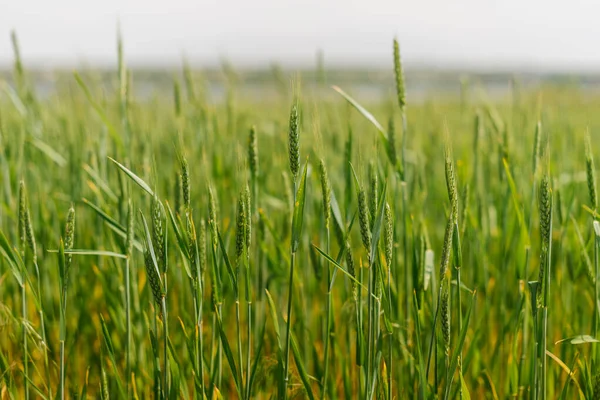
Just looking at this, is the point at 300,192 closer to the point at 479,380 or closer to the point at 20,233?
the point at 20,233

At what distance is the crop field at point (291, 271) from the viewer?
0.85 m

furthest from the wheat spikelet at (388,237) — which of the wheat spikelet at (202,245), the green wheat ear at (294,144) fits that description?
the wheat spikelet at (202,245)

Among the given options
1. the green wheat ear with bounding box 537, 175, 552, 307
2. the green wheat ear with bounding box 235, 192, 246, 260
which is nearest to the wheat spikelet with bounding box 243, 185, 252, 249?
the green wheat ear with bounding box 235, 192, 246, 260

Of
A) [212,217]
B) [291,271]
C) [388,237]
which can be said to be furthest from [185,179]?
[388,237]

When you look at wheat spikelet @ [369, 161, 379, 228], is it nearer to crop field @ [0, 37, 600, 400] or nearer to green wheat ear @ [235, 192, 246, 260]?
crop field @ [0, 37, 600, 400]

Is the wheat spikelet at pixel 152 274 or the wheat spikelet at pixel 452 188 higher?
the wheat spikelet at pixel 452 188

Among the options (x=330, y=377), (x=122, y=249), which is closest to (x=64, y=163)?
(x=122, y=249)

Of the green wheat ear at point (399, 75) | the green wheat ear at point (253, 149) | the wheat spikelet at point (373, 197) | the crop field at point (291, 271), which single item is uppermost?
the green wheat ear at point (399, 75)

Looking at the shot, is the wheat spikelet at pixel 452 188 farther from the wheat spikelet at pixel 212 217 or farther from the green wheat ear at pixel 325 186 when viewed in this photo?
the wheat spikelet at pixel 212 217

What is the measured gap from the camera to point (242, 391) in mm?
885

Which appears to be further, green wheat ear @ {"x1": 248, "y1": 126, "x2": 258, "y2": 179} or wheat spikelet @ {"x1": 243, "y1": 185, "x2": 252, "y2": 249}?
green wheat ear @ {"x1": 248, "y1": 126, "x2": 258, "y2": 179}

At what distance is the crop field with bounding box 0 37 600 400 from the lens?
2.78 ft

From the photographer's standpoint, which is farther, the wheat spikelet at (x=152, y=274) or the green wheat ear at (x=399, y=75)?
the green wheat ear at (x=399, y=75)

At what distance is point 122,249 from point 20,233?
7.2 inches
